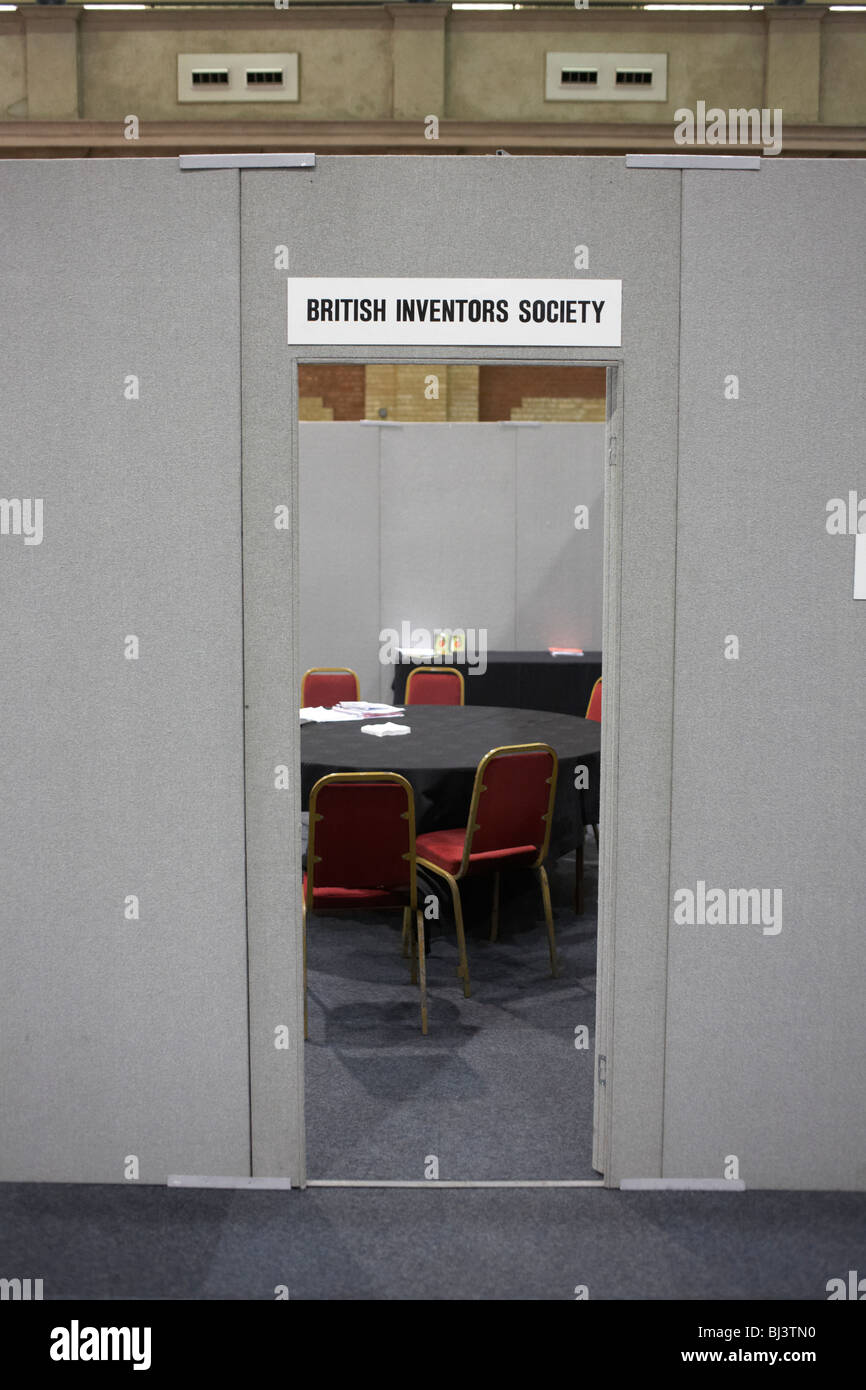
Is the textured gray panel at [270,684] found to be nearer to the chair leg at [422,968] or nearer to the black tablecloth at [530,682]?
the chair leg at [422,968]

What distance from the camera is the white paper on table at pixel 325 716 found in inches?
205

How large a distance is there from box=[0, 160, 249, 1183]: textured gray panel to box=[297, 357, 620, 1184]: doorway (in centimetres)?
49

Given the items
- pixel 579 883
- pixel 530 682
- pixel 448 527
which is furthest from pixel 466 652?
pixel 579 883

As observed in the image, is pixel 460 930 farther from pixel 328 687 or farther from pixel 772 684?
pixel 328 687

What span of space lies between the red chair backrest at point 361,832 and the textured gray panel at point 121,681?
2.70 ft

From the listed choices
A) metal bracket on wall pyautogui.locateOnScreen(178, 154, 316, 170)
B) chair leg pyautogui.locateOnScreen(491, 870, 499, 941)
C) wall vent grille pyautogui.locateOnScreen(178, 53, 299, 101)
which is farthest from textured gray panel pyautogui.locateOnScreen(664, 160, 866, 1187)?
wall vent grille pyautogui.locateOnScreen(178, 53, 299, 101)

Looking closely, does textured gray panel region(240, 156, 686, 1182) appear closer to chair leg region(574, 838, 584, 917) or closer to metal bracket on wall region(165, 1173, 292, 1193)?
metal bracket on wall region(165, 1173, 292, 1193)

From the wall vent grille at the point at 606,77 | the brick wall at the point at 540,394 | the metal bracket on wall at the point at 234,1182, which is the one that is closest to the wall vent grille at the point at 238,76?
the wall vent grille at the point at 606,77

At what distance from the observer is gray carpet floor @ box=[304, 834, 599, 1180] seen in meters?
2.80

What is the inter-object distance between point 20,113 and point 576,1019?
825 centimetres

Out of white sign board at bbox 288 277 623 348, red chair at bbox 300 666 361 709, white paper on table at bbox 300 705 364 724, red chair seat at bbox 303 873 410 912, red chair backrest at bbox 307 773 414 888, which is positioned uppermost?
white sign board at bbox 288 277 623 348

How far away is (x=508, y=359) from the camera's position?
2.50 m
